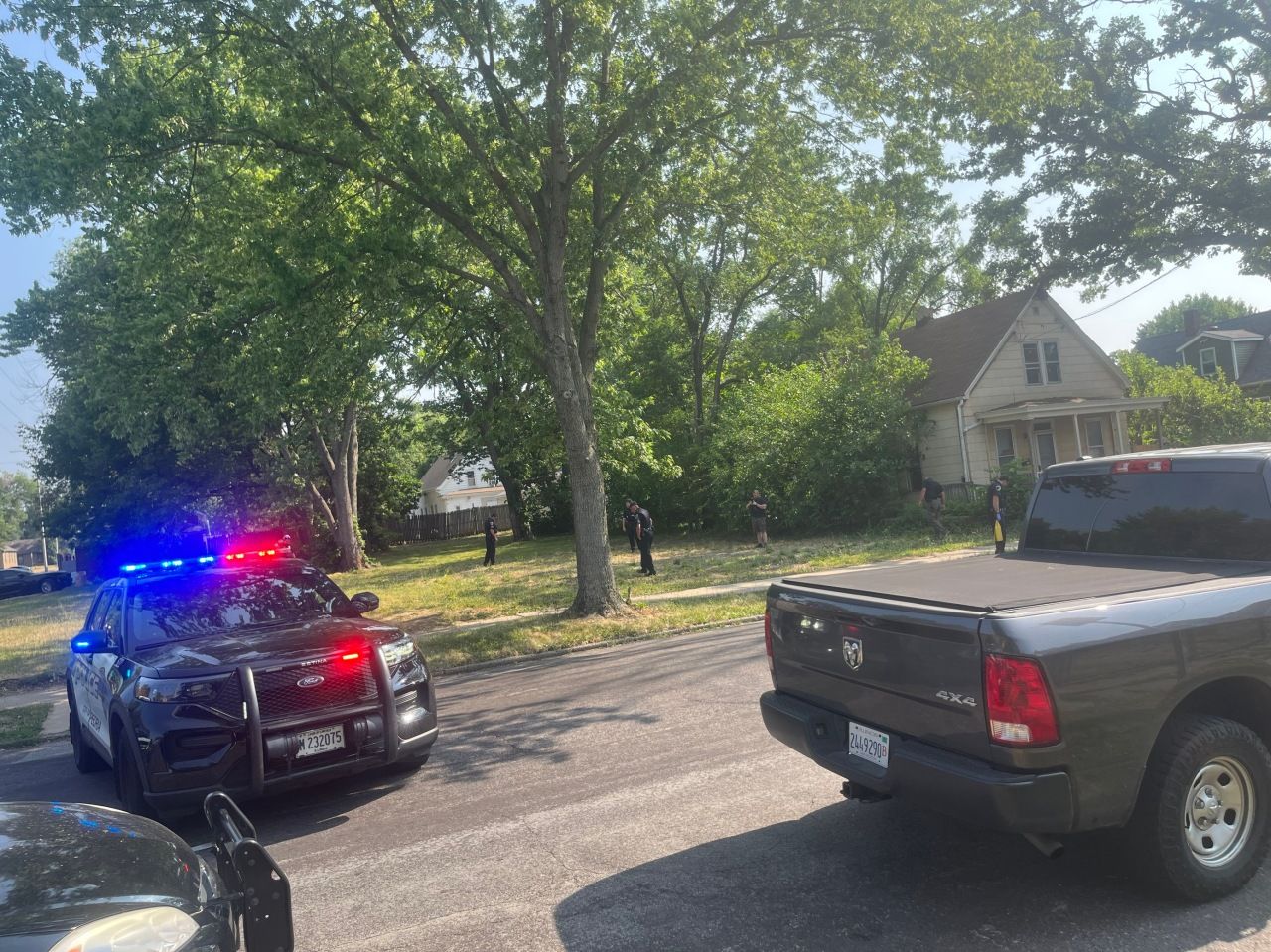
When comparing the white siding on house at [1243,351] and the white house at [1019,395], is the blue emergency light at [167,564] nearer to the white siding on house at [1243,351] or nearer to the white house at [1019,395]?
the white house at [1019,395]

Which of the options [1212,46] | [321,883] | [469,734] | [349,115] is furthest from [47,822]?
[1212,46]

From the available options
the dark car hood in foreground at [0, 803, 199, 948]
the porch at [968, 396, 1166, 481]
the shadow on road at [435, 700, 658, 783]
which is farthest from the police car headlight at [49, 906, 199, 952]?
the porch at [968, 396, 1166, 481]

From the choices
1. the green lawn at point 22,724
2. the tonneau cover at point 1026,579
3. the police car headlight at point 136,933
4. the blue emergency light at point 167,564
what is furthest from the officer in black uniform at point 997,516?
the police car headlight at point 136,933

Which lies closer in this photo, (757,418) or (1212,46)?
(1212,46)

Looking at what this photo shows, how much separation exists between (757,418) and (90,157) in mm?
21313

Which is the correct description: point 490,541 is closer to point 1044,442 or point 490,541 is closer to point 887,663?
point 1044,442

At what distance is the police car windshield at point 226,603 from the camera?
666 centimetres

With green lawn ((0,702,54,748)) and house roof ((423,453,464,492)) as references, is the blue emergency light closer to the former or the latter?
green lawn ((0,702,54,748))

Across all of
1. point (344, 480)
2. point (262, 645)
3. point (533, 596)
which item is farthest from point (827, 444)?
point (262, 645)

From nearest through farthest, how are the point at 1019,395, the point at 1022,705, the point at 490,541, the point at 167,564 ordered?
the point at 1022,705, the point at 167,564, the point at 490,541, the point at 1019,395

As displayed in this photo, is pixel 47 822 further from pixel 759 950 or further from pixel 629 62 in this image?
pixel 629 62

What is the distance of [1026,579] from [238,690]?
4.47 meters

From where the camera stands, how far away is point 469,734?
8000 mm

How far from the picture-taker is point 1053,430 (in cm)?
3041
